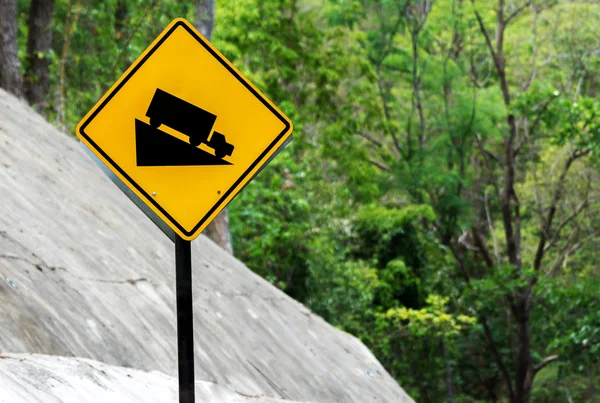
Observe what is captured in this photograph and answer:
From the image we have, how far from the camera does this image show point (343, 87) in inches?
914

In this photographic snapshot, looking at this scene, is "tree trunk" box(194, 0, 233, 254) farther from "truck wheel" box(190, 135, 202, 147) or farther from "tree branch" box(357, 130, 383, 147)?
"truck wheel" box(190, 135, 202, 147)

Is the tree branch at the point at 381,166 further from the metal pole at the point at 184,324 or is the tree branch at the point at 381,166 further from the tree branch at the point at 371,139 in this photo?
the metal pole at the point at 184,324

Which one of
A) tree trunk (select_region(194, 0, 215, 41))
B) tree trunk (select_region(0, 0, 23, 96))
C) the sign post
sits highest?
tree trunk (select_region(194, 0, 215, 41))

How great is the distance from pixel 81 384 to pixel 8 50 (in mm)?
8666

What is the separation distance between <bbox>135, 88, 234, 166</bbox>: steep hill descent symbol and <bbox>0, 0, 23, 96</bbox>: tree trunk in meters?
8.91

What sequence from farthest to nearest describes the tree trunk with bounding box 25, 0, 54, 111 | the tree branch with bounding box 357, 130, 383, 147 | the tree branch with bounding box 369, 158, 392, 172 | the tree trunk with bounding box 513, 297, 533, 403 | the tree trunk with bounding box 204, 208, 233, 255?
the tree branch with bounding box 369, 158, 392, 172
the tree branch with bounding box 357, 130, 383, 147
the tree trunk with bounding box 513, 297, 533, 403
the tree trunk with bounding box 204, 208, 233, 255
the tree trunk with bounding box 25, 0, 54, 111

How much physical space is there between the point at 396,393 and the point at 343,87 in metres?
15.9

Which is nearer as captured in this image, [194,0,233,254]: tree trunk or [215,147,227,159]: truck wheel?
[215,147,227,159]: truck wheel

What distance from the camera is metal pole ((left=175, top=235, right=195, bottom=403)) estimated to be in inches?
127

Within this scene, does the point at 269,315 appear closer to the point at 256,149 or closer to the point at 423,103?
the point at 256,149

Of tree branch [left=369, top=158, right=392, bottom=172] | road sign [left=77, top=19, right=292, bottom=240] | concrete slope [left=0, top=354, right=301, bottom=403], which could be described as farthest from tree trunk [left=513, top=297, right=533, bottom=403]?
road sign [left=77, top=19, right=292, bottom=240]

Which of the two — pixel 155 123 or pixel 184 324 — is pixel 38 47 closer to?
pixel 155 123

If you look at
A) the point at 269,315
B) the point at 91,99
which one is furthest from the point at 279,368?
the point at 91,99

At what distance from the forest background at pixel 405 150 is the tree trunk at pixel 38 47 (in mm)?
1347
